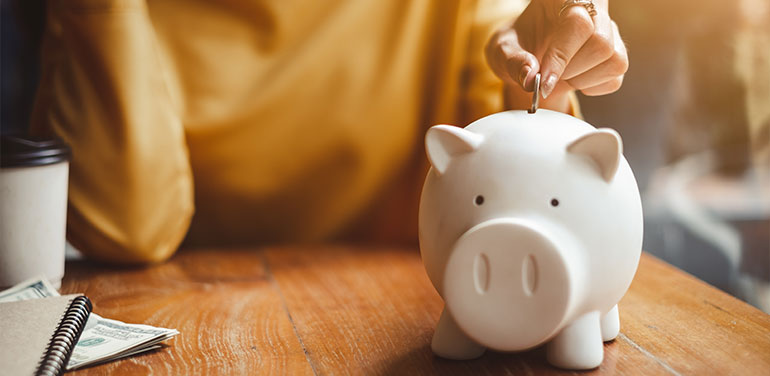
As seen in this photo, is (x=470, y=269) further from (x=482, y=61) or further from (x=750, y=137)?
(x=750, y=137)

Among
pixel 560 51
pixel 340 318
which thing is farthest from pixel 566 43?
pixel 340 318

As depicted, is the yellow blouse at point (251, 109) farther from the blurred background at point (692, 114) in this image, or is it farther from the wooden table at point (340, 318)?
the blurred background at point (692, 114)

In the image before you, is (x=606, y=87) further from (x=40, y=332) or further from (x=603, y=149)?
(x=40, y=332)

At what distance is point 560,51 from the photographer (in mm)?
661

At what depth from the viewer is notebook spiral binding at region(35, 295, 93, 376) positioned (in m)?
0.58

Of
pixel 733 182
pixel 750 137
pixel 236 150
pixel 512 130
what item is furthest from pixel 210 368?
pixel 733 182

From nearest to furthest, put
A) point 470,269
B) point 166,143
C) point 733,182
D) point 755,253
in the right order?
point 470,269, point 166,143, point 755,253, point 733,182

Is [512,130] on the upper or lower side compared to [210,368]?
upper

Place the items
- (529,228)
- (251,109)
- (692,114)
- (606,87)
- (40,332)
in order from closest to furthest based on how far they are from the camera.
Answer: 1. (529,228)
2. (40,332)
3. (606,87)
4. (251,109)
5. (692,114)

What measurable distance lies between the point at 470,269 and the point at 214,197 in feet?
2.18

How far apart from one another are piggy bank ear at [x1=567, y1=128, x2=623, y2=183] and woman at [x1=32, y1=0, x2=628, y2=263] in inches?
10.4

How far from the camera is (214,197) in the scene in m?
1.12

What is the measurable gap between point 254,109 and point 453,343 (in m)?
0.56

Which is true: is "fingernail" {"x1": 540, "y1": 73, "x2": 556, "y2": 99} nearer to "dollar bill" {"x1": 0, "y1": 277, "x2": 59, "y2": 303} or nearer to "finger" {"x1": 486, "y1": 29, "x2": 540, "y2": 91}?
"finger" {"x1": 486, "y1": 29, "x2": 540, "y2": 91}
